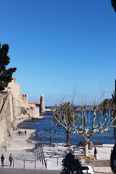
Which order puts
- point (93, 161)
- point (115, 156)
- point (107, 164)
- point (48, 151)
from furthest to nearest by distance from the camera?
point (48, 151), point (93, 161), point (107, 164), point (115, 156)

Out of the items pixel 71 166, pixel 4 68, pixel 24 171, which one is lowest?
pixel 24 171

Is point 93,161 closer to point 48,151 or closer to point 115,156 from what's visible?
point 48,151

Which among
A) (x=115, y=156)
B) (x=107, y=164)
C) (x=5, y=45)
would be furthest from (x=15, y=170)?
(x=115, y=156)

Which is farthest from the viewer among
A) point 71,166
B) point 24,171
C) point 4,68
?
point 4,68

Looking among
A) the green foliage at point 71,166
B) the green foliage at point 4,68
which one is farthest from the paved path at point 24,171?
the green foliage at point 71,166

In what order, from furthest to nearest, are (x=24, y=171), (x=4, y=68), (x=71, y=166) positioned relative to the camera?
1. (x=4, y=68)
2. (x=24, y=171)
3. (x=71, y=166)

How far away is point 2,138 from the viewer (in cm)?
5638

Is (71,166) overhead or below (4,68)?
below

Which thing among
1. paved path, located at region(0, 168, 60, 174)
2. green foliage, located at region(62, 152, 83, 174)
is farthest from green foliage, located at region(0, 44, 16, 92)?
green foliage, located at region(62, 152, 83, 174)

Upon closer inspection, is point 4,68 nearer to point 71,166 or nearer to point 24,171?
point 24,171

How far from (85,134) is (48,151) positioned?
5.37m

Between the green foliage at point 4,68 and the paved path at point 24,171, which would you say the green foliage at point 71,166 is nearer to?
the paved path at point 24,171

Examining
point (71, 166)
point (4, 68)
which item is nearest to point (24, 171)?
point (4, 68)

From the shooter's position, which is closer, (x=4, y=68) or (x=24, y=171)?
(x=24, y=171)
